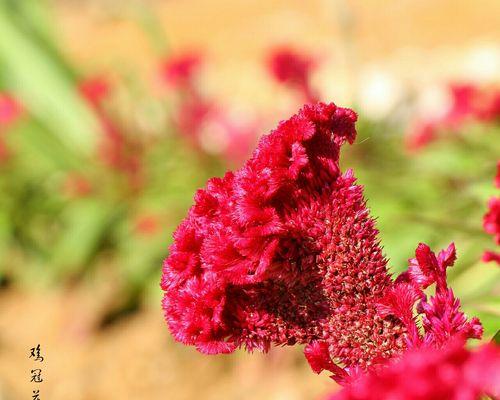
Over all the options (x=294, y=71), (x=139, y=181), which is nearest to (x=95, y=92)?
(x=139, y=181)

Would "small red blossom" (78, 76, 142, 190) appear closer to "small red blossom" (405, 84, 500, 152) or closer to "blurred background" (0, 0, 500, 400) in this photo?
"blurred background" (0, 0, 500, 400)

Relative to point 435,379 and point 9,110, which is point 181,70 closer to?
point 9,110

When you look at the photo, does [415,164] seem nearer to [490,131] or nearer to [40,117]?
[490,131]

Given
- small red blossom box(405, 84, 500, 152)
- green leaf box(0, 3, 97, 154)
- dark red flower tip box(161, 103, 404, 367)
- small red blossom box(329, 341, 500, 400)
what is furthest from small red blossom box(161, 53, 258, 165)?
small red blossom box(329, 341, 500, 400)

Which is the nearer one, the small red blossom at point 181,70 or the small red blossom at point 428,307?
the small red blossom at point 428,307

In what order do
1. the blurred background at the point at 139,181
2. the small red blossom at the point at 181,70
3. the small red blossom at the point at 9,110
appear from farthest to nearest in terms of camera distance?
the small red blossom at the point at 9,110, the small red blossom at the point at 181,70, the blurred background at the point at 139,181

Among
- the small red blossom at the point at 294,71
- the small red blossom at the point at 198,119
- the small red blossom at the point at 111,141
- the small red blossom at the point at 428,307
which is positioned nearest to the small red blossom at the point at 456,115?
the small red blossom at the point at 294,71

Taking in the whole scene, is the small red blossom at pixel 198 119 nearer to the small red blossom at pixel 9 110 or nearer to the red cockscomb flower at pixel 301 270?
the small red blossom at pixel 9 110

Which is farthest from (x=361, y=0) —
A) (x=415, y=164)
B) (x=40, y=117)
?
(x=415, y=164)
